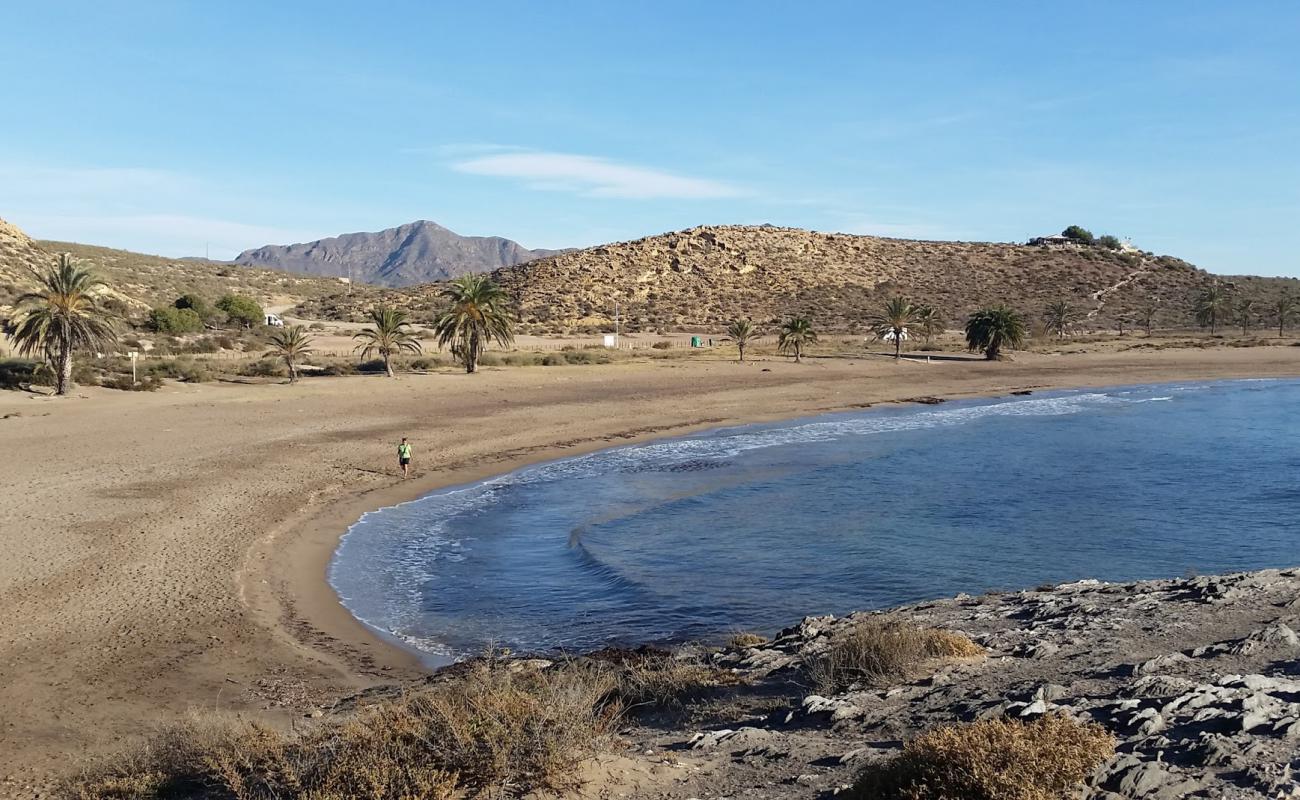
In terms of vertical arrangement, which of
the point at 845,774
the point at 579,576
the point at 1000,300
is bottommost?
the point at 579,576

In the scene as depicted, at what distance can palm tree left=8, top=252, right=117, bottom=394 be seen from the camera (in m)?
34.0

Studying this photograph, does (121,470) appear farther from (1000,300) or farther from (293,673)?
(1000,300)

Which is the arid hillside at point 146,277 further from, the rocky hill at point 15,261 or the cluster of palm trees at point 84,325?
the cluster of palm trees at point 84,325

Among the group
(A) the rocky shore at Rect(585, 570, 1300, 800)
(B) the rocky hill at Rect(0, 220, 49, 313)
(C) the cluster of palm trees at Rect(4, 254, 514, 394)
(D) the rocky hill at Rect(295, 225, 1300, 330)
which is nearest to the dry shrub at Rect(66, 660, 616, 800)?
(A) the rocky shore at Rect(585, 570, 1300, 800)

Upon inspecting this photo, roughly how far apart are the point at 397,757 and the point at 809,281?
9640 cm

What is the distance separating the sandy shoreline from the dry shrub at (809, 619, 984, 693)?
18.5 feet

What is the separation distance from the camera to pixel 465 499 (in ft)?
80.3

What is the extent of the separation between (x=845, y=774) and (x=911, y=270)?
103234 mm

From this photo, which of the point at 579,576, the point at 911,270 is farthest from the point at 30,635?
the point at 911,270

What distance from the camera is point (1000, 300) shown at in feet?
315

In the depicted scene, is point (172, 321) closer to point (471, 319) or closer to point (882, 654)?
point (471, 319)

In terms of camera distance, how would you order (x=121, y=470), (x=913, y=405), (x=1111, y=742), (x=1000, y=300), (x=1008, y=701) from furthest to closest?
(x=1000, y=300), (x=913, y=405), (x=121, y=470), (x=1008, y=701), (x=1111, y=742)

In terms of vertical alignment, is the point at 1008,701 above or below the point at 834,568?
above

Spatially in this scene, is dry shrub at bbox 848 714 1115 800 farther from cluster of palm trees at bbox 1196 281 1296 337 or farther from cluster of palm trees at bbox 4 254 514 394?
cluster of palm trees at bbox 1196 281 1296 337
